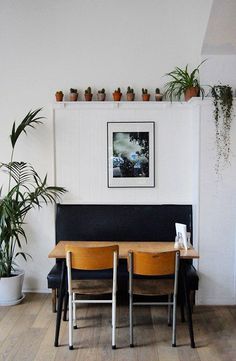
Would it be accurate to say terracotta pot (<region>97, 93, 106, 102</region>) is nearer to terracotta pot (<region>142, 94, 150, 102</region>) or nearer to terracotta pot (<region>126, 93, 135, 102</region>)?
terracotta pot (<region>126, 93, 135, 102</region>)

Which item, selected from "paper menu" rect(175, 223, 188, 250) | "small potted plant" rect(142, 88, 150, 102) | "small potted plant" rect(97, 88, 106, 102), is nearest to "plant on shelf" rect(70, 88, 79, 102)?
"small potted plant" rect(97, 88, 106, 102)

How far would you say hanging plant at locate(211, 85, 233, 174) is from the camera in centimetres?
392

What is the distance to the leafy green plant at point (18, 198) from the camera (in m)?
3.99

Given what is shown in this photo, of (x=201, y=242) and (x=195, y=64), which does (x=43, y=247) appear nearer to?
(x=201, y=242)

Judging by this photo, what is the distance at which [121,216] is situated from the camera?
4.34 meters

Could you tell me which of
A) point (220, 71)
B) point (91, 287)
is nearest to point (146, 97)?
point (220, 71)

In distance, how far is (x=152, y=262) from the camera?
3053 mm

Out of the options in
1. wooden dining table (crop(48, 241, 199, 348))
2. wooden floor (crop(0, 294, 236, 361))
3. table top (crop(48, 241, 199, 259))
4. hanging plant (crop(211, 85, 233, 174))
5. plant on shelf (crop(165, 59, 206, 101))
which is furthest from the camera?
plant on shelf (crop(165, 59, 206, 101))

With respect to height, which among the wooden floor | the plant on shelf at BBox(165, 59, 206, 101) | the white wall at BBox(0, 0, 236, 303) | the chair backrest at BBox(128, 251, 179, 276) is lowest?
the wooden floor

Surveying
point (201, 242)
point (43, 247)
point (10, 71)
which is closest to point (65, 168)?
point (43, 247)

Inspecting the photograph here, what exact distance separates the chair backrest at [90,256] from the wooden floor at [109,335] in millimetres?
703

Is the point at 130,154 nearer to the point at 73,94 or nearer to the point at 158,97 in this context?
the point at 158,97

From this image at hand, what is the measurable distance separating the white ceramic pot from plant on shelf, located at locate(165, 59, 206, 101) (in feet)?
8.95

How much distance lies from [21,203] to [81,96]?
1443mm
